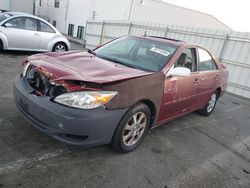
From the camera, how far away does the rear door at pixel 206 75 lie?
4.29 metres

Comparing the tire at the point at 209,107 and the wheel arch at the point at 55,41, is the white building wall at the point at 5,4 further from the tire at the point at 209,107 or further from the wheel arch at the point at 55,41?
the tire at the point at 209,107

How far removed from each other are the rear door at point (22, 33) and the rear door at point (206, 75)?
620cm

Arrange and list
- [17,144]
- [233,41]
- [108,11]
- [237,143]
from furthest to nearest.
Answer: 1. [108,11]
2. [233,41]
3. [237,143]
4. [17,144]

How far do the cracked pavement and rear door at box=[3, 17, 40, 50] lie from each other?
413cm

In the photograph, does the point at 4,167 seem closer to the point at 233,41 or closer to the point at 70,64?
the point at 70,64

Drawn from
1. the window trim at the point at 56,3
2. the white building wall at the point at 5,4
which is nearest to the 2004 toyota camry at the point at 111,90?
the white building wall at the point at 5,4

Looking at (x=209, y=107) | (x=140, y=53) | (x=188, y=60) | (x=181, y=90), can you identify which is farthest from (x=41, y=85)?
(x=209, y=107)

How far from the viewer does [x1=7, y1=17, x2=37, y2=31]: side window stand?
763 centimetres

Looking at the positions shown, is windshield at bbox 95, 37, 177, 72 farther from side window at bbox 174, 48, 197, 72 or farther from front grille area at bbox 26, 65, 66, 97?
front grille area at bbox 26, 65, 66, 97

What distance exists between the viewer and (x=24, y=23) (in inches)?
309

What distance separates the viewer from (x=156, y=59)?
3.47 m

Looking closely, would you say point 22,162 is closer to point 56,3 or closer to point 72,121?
point 72,121

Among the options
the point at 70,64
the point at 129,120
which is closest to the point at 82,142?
the point at 129,120

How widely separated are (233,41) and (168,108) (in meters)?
6.37
